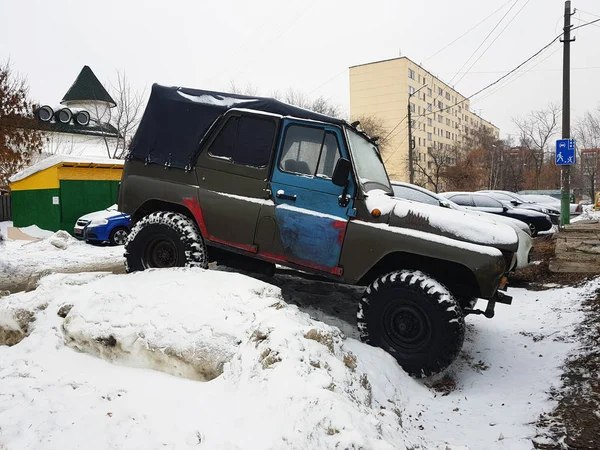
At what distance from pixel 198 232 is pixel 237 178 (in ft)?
2.54

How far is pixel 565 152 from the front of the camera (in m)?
12.9

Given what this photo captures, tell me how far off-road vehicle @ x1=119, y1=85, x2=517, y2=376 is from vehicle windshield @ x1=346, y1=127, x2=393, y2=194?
0.02m

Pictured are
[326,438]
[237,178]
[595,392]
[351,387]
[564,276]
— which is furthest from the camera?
[564,276]

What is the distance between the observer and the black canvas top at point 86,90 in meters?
37.7

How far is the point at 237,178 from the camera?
4676 millimetres

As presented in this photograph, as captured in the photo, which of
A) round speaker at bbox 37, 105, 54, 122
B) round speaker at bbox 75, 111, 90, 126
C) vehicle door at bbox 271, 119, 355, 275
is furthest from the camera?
round speaker at bbox 75, 111, 90, 126

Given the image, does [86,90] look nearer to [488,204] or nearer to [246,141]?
[488,204]

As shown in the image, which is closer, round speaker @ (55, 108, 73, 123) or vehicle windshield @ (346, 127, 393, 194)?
vehicle windshield @ (346, 127, 393, 194)

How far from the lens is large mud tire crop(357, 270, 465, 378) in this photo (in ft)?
12.7

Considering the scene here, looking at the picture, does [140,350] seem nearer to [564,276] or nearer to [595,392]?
[595,392]

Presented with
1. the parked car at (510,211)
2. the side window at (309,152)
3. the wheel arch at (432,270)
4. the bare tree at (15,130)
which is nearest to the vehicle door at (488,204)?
the parked car at (510,211)

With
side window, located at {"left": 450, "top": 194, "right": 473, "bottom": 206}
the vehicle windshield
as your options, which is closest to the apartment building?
side window, located at {"left": 450, "top": 194, "right": 473, "bottom": 206}

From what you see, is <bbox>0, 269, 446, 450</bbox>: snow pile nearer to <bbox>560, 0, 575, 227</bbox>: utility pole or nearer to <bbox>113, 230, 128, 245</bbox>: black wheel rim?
<bbox>113, 230, 128, 245</bbox>: black wheel rim

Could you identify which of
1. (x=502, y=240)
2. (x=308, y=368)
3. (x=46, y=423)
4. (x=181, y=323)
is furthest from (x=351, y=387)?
(x=502, y=240)
